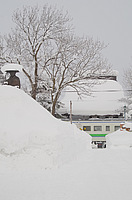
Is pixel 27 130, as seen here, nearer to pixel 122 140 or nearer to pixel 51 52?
pixel 122 140

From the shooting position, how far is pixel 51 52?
61.7 feet

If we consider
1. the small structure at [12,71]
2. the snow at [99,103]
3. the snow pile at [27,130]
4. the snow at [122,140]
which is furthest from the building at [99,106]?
the snow pile at [27,130]

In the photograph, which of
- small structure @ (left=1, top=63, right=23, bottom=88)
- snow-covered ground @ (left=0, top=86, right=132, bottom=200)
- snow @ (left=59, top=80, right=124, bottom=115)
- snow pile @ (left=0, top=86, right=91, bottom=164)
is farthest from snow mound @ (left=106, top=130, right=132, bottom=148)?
snow @ (left=59, top=80, right=124, bottom=115)

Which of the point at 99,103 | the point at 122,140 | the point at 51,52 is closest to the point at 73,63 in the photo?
the point at 51,52

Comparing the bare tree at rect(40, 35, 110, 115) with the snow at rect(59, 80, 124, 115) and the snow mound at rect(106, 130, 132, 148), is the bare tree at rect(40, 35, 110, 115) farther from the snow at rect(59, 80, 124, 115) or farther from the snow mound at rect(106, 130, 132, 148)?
the snow at rect(59, 80, 124, 115)

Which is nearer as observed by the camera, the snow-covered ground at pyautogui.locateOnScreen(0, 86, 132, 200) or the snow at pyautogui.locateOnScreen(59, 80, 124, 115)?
the snow-covered ground at pyautogui.locateOnScreen(0, 86, 132, 200)

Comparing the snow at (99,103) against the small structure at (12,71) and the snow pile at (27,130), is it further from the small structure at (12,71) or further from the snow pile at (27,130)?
the snow pile at (27,130)

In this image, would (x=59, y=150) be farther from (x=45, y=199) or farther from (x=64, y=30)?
(x=64, y=30)

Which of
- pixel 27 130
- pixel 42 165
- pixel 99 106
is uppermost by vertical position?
pixel 27 130

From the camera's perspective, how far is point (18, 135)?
4.18 metres

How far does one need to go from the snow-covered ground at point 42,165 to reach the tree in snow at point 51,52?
13.3m

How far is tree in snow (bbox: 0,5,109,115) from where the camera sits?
18312mm

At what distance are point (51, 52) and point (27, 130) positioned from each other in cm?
1512

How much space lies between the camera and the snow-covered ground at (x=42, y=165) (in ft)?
10.8
